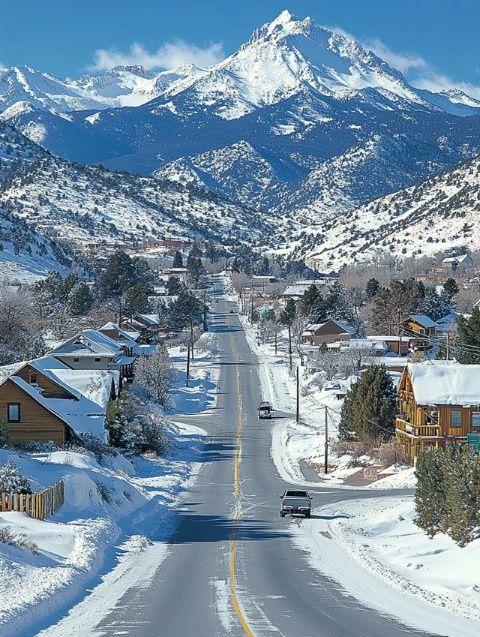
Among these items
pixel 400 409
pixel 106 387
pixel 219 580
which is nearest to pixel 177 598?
pixel 219 580

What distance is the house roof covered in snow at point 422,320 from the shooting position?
142 meters

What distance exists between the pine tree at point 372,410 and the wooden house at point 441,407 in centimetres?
330

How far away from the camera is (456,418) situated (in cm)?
6994

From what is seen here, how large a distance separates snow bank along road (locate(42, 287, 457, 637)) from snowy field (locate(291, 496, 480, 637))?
2.02ft

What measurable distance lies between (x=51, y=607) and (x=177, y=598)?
3454 millimetres

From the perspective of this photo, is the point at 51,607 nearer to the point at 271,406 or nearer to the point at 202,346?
the point at 271,406

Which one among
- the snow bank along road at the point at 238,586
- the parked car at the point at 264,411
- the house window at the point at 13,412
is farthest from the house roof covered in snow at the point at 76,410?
the parked car at the point at 264,411

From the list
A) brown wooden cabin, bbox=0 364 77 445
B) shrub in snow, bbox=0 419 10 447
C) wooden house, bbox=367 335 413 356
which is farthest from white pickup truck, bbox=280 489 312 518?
wooden house, bbox=367 335 413 356

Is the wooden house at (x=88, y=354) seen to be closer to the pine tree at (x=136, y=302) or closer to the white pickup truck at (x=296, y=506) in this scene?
the pine tree at (x=136, y=302)

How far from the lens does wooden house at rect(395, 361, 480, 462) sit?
69.4 m

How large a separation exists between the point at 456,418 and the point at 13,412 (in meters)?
29.7

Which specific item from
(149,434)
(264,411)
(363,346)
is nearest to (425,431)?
(149,434)

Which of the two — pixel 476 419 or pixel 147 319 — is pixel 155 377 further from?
pixel 147 319

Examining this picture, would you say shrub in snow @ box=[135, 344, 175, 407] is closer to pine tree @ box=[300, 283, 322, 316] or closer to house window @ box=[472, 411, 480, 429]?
house window @ box=[472, 411, 480, 429]
